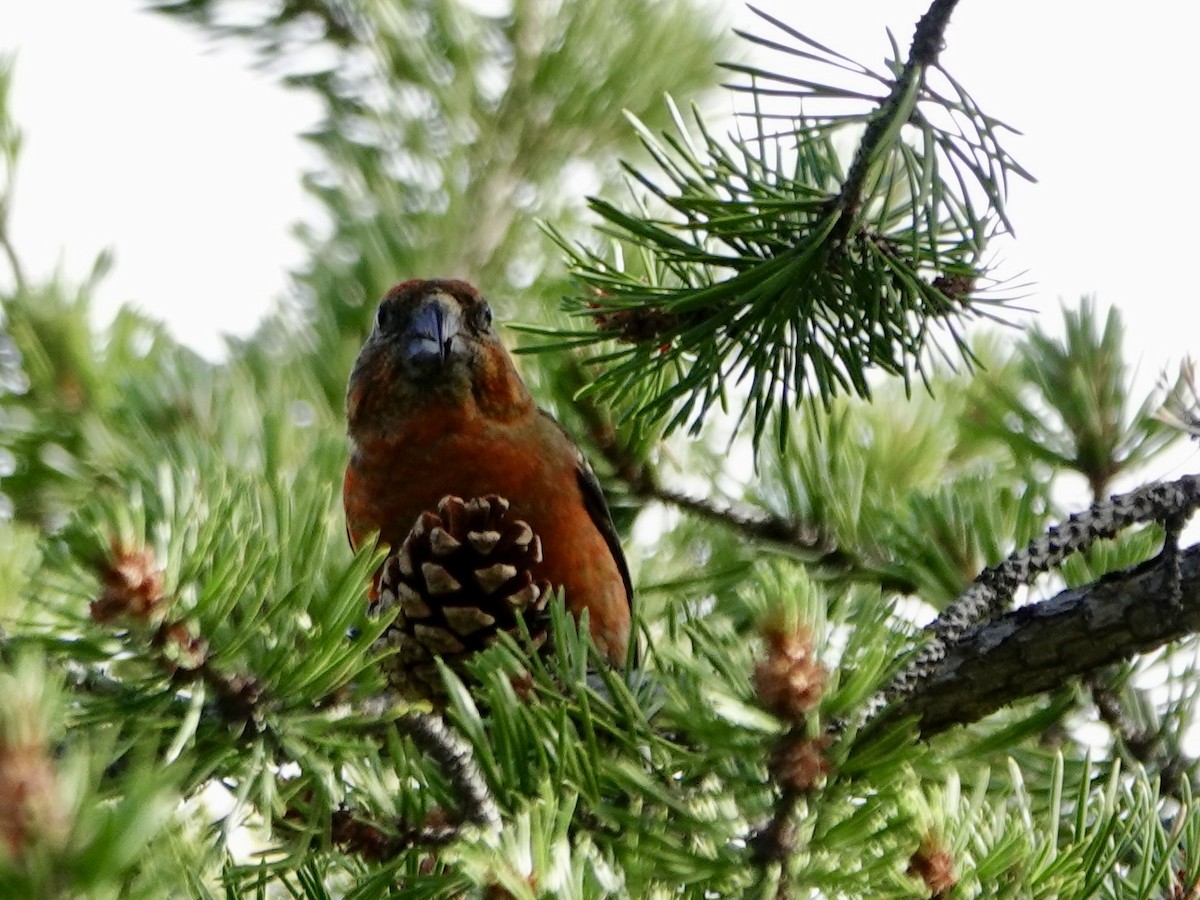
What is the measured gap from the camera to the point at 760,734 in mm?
1086

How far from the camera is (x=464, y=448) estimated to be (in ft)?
8.57

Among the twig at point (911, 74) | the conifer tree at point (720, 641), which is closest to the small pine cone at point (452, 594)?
the conifer tree at point (720, 641)

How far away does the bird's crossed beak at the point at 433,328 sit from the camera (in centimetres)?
268

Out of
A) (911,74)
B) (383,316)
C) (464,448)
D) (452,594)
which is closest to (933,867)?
(911,74)

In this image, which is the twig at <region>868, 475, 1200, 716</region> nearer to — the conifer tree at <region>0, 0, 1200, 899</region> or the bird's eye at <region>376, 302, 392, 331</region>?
the conifer tree at <region>0, 0, 1200, 899</region>

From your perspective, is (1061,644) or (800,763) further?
(1061,644)

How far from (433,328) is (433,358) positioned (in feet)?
0.27

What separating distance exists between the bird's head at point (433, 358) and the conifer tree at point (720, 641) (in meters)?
0.34

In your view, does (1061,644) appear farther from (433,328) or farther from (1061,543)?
(433,328)

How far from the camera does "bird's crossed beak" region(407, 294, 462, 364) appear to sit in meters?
2.68

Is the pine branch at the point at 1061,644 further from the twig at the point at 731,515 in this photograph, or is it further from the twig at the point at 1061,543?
the twig at the point at 731,515

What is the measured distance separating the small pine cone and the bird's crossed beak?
816 millimetres

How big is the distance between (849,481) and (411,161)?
1.42 meters

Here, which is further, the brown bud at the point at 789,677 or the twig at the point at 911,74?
the twig at the point at 911,74
